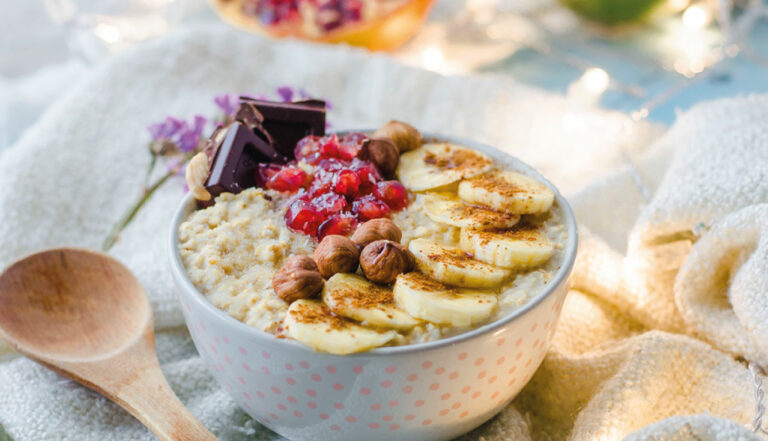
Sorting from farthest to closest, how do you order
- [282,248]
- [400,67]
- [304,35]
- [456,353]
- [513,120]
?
[304,35], [400,67], [513,120], [282,248], [456,353]

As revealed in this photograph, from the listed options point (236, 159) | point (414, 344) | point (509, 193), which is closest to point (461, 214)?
point (509, 193)

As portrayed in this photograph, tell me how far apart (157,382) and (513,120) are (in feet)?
4.00

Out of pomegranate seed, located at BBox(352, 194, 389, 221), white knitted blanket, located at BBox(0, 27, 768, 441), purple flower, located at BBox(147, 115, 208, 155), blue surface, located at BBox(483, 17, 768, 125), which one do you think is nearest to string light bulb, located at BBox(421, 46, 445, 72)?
blue surface, located at BBox(483, 17, 768, 125)

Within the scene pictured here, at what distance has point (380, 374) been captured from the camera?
3.25ft

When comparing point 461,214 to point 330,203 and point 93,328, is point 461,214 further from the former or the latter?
point 93,328

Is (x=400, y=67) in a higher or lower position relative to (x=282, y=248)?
lower

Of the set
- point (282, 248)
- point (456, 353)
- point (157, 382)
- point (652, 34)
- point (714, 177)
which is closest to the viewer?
point (456, 353)

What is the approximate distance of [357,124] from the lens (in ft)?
7.07

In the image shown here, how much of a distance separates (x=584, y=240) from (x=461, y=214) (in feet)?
1.25

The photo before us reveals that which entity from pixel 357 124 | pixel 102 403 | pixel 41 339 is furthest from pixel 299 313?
pixel 357 124

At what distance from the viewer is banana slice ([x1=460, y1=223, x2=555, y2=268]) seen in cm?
112

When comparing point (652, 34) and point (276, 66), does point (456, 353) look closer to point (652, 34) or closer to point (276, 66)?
point (276, 66)

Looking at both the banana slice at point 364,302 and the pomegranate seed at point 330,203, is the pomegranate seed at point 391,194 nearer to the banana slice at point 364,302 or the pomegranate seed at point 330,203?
the pomegranate seed at point 330,203

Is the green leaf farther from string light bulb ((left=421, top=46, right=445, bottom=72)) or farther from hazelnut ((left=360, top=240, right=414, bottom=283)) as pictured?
hazelnut ((left=360, top=240, right=414, bottom=283))
